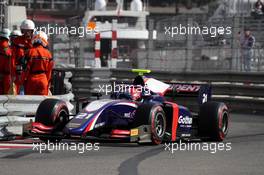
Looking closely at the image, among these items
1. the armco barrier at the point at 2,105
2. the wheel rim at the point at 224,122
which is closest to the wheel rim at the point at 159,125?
the wheel rim at the point at 224,122

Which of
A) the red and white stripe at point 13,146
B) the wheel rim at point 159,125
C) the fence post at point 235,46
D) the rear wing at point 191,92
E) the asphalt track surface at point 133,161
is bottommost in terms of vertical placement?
the red and white stripe at point 13,146

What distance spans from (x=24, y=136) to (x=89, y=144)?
1.41m

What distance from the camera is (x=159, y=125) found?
1095 centimetres

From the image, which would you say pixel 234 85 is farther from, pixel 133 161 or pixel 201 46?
pixel 133 161

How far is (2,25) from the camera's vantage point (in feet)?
69.6

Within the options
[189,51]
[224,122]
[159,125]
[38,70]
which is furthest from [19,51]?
[189,51]

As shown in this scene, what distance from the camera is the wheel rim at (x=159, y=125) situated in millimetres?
10867

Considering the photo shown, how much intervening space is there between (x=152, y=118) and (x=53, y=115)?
145 cm

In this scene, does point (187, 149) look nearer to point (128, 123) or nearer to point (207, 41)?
point (128, 123)

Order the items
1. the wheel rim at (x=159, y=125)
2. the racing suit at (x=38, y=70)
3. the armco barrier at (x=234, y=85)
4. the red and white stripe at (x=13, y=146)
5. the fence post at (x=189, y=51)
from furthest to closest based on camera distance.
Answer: the fence post at (x=189, y=51)
the armco barrier at (x=234, y=85)
the racing suit at (x=38, y=70)
the wheel rim at (x=159, y=125)
the red and white stripe at (x=13, y=146)

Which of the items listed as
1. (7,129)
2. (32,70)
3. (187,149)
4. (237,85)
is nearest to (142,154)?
(187,149)

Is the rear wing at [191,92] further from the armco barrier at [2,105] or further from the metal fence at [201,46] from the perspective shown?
the metal fence at [201,46]

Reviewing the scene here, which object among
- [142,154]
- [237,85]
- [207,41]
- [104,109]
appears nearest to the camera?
[142,154]

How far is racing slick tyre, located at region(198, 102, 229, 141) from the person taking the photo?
1150 cm
